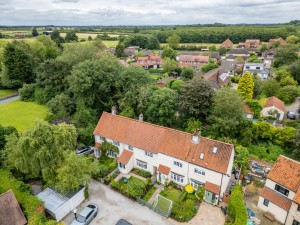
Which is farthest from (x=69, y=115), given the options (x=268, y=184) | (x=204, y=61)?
(x=204, y=61)

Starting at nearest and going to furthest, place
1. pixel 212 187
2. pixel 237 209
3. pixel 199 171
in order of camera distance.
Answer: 1. pixel 237 209
2. pixel 212 187
3. pixel 199 171

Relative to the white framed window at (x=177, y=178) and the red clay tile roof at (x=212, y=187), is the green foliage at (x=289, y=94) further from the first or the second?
the white framed window at (x=177, y=178)

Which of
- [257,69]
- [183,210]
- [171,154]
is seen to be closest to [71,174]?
[171,154]

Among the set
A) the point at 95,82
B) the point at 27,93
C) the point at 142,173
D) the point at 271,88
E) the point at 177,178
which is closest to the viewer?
the point at 177,178

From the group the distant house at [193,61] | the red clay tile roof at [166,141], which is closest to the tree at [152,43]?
the distant house at [193,61]

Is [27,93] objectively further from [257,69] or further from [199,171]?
[257,69]

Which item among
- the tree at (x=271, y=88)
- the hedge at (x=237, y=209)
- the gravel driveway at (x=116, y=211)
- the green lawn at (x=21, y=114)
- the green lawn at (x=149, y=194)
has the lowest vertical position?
the gravel driveway at (x=116, y=211)
